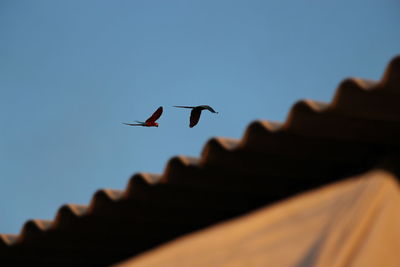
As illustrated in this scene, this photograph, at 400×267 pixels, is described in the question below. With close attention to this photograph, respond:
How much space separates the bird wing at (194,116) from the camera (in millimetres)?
8297

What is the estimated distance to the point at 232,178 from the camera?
5.39m

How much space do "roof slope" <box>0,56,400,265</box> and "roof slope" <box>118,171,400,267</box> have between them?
4.94ft

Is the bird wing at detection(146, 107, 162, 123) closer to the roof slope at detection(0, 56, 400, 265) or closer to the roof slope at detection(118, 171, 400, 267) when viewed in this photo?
the roof slope at detection(0, 56, 400, 265)

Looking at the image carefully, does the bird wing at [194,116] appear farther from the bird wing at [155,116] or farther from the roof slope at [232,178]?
the roof slope at [232,178]

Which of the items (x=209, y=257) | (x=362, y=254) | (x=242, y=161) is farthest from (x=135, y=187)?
(x=362, y=254)

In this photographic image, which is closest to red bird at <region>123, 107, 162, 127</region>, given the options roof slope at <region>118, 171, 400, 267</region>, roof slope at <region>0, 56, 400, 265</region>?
roof slope at <region>0, 56, 400, 265</region>

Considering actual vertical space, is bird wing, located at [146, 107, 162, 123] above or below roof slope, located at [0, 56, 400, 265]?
above

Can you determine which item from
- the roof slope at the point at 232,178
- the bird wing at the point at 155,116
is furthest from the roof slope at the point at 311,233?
the bird wing at the point at 155,116

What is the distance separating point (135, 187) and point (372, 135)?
163 centimetres

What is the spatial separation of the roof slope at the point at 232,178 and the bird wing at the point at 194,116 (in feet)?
6.74

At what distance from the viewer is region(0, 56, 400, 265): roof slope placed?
15.4ft

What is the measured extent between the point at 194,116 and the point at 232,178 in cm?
303

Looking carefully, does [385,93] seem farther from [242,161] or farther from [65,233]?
[65,233]

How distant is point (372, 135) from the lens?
16.0 ft
